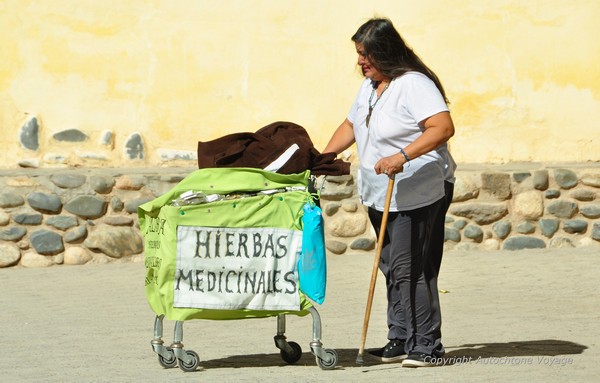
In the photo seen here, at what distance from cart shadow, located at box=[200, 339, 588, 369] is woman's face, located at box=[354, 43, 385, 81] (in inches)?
52.4

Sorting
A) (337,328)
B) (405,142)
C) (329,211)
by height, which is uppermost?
(405,142)

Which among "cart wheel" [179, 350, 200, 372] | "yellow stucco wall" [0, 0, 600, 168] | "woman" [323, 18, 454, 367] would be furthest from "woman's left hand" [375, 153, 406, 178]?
"yellow stucco wall" [0, 0, 600, 168]

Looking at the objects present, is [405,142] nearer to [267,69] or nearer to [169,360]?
[169,360]

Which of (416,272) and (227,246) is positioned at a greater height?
(227,246)

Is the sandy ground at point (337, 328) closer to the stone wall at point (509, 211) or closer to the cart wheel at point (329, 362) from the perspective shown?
the cart wheel at point (329, 362)

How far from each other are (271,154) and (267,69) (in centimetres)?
416

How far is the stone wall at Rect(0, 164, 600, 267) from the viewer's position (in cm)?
912

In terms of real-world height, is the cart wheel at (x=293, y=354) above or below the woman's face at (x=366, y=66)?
A: below

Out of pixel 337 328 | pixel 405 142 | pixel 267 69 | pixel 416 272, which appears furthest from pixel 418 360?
pixel 267 69

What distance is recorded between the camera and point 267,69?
31.8 ft

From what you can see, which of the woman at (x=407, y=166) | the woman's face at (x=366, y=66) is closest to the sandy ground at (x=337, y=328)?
the woman at (x=407, y=166)

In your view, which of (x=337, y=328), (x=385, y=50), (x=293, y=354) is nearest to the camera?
(x=385, y=50)

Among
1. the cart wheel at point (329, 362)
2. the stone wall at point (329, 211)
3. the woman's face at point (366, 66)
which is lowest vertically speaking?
the cart wheel at point (329, 362)

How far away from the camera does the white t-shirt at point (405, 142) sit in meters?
5.45
